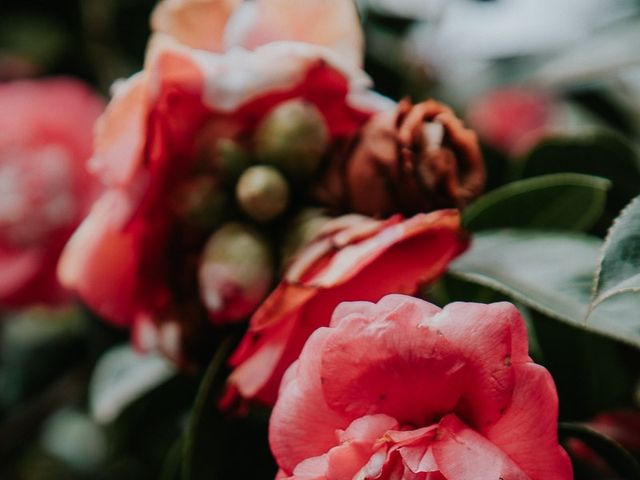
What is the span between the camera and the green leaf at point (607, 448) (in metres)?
0.57

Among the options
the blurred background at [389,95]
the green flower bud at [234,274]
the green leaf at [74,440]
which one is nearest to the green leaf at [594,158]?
the blurred background at [389,95]

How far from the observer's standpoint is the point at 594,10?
4.40 feet

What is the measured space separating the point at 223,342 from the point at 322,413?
0.22m

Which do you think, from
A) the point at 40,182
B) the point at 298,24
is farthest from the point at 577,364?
the point at 40,182

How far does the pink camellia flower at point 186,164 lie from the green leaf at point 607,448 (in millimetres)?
249

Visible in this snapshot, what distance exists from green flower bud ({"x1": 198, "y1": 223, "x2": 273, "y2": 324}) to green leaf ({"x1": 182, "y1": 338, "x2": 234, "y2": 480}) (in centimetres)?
4

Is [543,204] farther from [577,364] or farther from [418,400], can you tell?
[418,400]

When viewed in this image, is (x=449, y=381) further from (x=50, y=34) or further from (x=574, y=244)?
(x=50, y=34)

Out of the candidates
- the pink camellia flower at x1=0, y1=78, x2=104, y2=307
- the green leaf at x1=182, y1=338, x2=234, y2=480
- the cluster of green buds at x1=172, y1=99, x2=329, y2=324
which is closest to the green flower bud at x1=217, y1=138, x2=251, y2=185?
the cluster of green buds at x1=172, y1=99, x2=329, y2=324

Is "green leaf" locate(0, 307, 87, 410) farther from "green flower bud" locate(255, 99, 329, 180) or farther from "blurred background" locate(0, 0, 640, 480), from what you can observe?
"green flower bud" locate(255, 99, 329, 180)

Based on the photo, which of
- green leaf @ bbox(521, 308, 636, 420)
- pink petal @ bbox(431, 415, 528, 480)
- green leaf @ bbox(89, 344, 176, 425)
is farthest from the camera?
green leaf @ bbox(89, 344, 176, 425)

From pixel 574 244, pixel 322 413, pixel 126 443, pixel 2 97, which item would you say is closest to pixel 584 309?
pixel 574 244

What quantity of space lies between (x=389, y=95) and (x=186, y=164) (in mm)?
583

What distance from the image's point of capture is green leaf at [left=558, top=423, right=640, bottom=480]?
0.57 metres
